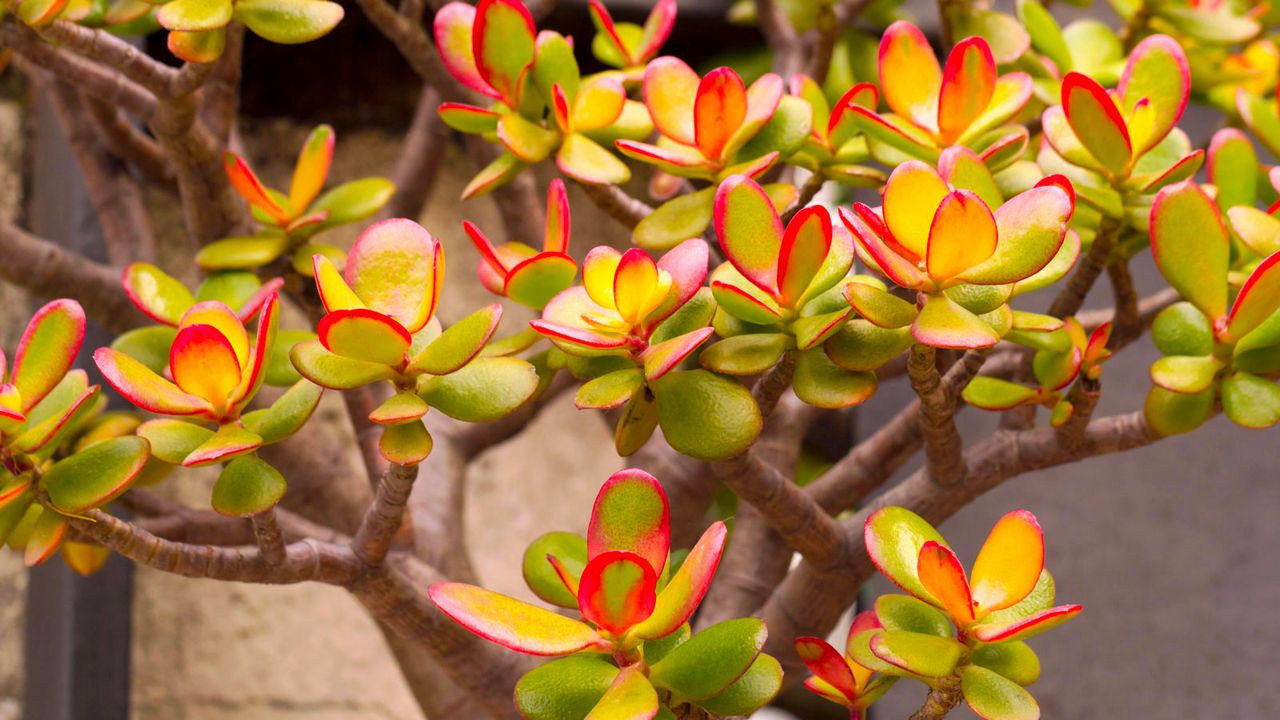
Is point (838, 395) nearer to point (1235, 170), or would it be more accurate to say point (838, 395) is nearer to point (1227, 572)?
point (1235, 170)

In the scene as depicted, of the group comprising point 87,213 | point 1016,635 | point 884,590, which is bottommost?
point 884,590

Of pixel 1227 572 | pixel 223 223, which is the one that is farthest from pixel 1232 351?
pixel 1227 572

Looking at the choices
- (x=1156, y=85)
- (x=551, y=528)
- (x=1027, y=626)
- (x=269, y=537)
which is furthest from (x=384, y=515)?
(x=551, y=528)

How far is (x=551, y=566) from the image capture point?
0.49 m

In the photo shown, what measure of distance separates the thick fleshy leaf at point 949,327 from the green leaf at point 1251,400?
5.3 inches

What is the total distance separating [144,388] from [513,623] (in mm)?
160

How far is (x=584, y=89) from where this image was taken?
553 mm

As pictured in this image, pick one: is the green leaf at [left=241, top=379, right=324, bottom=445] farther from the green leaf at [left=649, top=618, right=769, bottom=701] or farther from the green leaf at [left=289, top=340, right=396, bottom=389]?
the green leaf at [left=649, top=618, right=769, bottom=701]

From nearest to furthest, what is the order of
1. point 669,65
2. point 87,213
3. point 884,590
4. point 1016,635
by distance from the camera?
point 1016,635 → point 669,65 → point 87,213 → point 884,590

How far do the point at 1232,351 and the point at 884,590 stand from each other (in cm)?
70

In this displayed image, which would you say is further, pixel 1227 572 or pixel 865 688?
pixel 1227 572

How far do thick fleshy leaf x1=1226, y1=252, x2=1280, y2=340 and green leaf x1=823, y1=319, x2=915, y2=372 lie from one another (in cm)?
13

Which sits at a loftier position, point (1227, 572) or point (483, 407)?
point (483, 407)

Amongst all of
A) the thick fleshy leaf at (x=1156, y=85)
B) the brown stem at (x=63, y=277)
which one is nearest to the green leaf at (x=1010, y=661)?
the thick fleshy leaf at (x=1156, y=85)
